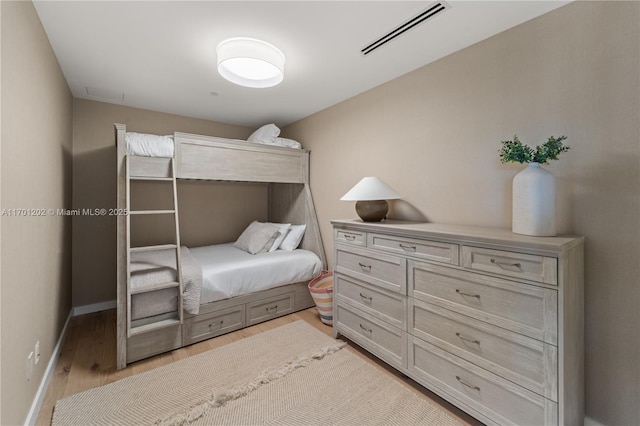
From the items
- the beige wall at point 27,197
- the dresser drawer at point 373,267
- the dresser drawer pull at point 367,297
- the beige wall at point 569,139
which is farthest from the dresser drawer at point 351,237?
the beige wall at point 27,197

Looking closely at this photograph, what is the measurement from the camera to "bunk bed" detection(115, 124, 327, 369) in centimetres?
212

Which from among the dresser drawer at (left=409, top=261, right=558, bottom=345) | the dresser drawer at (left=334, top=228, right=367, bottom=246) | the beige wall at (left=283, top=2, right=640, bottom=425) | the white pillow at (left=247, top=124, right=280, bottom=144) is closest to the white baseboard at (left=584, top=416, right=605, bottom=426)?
the beige wall at (left=283, top=2, right=640, bottom=425)

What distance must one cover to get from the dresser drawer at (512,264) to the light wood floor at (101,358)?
3.00 ft

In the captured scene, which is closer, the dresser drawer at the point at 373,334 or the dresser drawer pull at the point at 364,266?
the dresser drawer at the point at 373,334

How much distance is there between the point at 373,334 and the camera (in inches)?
83.1

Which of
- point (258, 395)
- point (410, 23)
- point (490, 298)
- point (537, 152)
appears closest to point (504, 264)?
point (490, 298)

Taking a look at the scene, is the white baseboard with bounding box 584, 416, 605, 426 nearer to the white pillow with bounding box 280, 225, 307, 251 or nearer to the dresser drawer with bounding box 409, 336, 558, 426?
the dresser drawer with bounding box 409, 336, 558, 426

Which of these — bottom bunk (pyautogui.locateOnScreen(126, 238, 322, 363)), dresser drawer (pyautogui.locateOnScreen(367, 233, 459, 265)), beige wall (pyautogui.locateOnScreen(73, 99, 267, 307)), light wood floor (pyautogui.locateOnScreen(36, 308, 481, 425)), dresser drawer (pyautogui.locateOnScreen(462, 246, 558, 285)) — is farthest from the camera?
beige wall (pyautogui.locateOnScreen(73, 99, 267, 307))

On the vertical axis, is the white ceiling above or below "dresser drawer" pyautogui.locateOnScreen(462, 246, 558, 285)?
above

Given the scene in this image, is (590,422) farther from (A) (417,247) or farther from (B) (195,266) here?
(B) (195,266)

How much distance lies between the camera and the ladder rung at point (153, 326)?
6.77 feet

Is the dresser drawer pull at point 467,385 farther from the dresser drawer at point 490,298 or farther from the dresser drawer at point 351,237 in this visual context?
the dresser drawer at point 351,237

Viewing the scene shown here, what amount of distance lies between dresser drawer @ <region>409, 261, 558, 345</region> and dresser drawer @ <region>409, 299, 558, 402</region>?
0.04 m

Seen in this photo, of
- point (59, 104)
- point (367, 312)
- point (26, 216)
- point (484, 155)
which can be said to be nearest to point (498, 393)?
point (367, 312)
